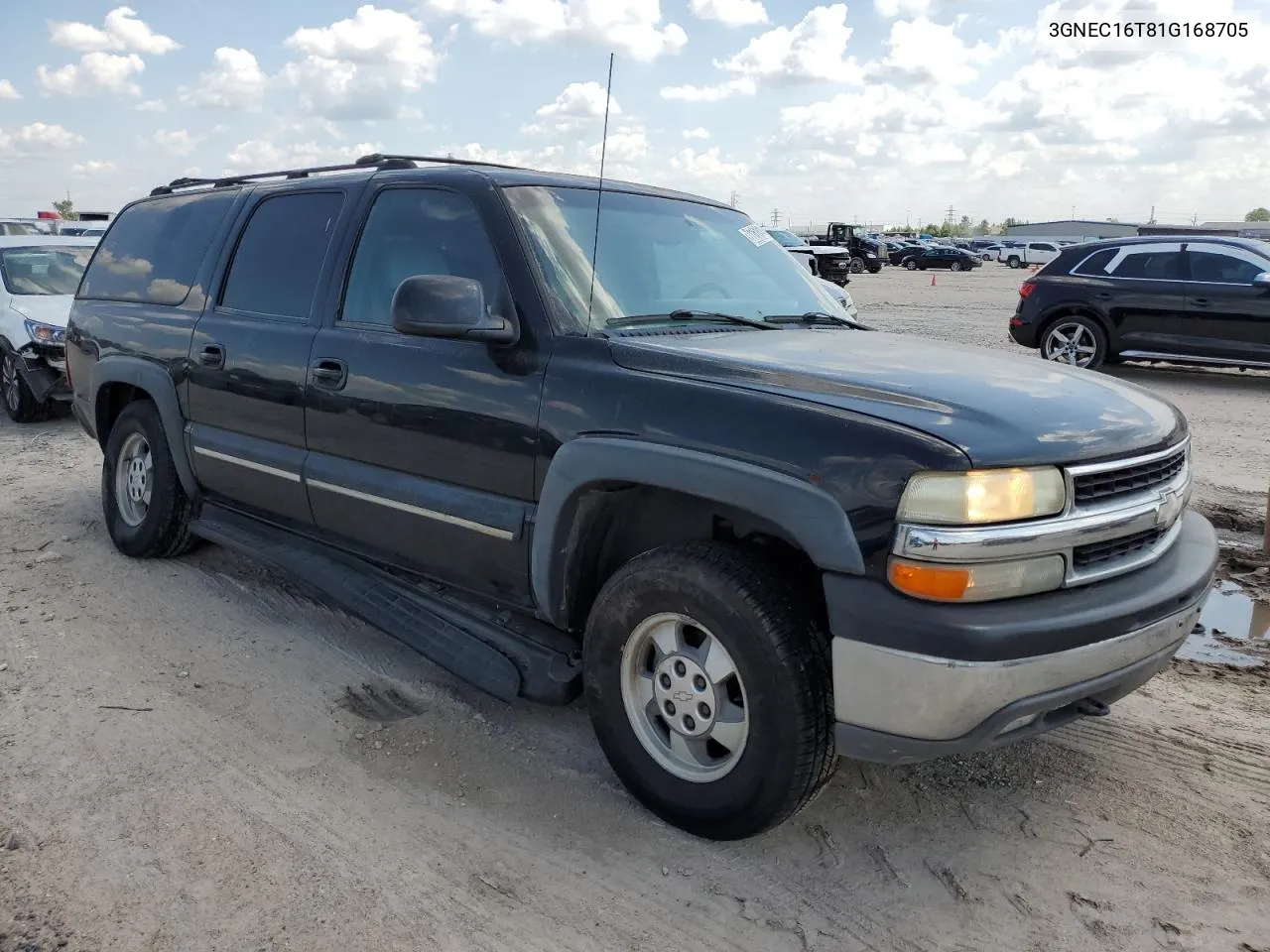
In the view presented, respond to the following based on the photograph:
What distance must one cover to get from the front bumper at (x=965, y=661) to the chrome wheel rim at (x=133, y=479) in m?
4.13

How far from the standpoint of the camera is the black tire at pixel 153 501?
520 cm

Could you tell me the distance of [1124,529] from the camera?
2.77 m

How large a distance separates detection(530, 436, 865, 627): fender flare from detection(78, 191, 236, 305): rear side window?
274 cm

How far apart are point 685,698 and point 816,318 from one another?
1698 millimetres

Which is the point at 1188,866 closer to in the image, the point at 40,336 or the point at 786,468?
the point at 786,468

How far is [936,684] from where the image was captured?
2479mm

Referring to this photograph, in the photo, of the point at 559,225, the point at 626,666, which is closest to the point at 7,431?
the point at 559,225

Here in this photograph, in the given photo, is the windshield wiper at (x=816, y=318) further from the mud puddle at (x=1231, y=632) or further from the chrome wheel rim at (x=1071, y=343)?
the chrome wheel rim at (x=1071, y=343)

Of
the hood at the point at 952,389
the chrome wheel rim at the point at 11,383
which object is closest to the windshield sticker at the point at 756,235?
the hood at the point at 952,389

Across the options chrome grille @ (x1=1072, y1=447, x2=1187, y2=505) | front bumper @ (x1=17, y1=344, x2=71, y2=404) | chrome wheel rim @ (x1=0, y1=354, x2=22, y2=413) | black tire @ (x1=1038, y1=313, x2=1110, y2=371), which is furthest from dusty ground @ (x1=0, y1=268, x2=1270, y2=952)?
black tire @ (x1=1038, y1=313, x2=1110, y2=371)

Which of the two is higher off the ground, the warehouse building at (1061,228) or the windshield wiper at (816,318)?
the warehouse building at (1061,228)

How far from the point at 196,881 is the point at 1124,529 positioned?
8.80 ft

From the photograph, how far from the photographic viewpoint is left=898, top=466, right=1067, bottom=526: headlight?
248cm

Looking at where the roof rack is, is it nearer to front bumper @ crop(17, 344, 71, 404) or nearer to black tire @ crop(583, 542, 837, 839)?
black tire @ crop(583, 542, 837, 839)
